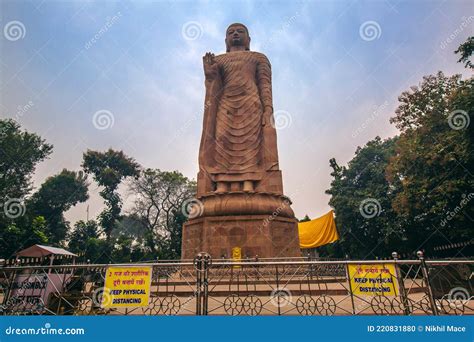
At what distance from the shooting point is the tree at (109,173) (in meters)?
30.4

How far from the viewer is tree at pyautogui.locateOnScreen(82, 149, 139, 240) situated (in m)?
30.4

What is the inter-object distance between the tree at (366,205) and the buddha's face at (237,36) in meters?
13.8

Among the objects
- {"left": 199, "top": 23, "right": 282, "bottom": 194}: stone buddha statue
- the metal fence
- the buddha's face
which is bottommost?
the metal fence

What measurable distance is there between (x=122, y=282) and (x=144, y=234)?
2503 cm

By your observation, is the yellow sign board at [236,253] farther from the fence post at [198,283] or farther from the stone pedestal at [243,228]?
the fence post at [198,283]

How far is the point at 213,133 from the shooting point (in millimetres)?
13367

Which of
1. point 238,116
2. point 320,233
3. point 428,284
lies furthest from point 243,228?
point 320,233

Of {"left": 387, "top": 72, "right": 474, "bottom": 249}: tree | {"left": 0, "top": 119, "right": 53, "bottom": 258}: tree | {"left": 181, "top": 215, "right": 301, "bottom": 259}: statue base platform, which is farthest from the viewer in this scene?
{"left": 0, "top": 119, "right": 53, "bottom": 258}: tree

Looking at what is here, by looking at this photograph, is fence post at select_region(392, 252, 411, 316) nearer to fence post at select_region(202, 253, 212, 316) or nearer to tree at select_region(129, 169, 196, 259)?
fence post at select_region(202, 253, 212, 316)

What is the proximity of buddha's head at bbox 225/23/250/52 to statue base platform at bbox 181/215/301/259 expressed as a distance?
923 cm

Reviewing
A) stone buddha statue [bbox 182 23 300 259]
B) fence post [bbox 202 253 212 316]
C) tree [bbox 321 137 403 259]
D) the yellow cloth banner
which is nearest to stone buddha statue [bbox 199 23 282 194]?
stone buddha statue [bbox 182 23 300 259]

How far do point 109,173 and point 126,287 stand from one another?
28.8 meters

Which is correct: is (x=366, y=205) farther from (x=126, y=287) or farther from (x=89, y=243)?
(x=89, y=243)

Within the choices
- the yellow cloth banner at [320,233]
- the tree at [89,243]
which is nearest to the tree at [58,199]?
the tree at [89,243]
